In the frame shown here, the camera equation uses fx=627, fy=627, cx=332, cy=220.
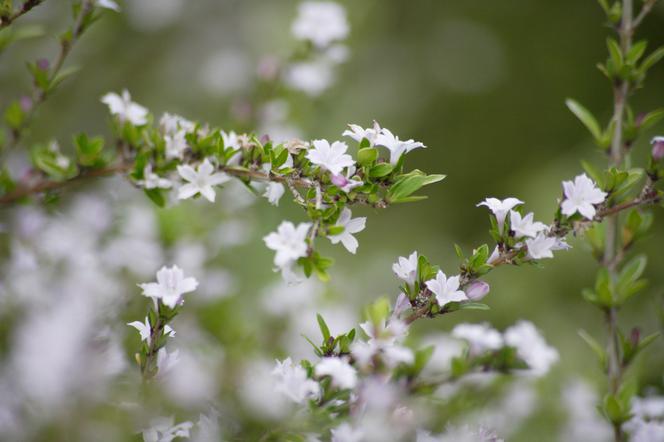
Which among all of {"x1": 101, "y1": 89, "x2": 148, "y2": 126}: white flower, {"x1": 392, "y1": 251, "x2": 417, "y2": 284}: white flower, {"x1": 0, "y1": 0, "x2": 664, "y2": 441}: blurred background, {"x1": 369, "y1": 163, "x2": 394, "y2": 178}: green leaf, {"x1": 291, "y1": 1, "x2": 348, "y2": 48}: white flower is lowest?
{"x1": 0, "y1": 0, "x2": 664, "y2": 441}: blurred background

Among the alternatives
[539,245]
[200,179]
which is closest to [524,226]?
[539,245]

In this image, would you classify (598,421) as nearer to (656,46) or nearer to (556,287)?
(556,287)

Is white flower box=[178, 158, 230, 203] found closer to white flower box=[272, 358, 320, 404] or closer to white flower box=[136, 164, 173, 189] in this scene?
white flower box=[136, 164, 173, 189]

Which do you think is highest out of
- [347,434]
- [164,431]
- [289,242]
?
[289,242]

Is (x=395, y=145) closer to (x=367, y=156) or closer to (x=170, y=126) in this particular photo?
(x=367, y=156)

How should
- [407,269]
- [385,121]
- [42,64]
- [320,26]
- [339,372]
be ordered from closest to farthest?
[339,372], [407,269], [42,64], [320,26], [385,121]

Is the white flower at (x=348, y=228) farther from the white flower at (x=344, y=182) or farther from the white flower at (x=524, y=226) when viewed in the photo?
the white flower at (x=524, y=226)

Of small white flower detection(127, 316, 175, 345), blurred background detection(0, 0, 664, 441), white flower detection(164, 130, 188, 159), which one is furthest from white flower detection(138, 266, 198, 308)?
blurred background detection(0, 0, 664, 441)

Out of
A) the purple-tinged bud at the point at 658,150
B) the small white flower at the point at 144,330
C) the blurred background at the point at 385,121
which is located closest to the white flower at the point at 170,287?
the small white flower at the point at 144,330
